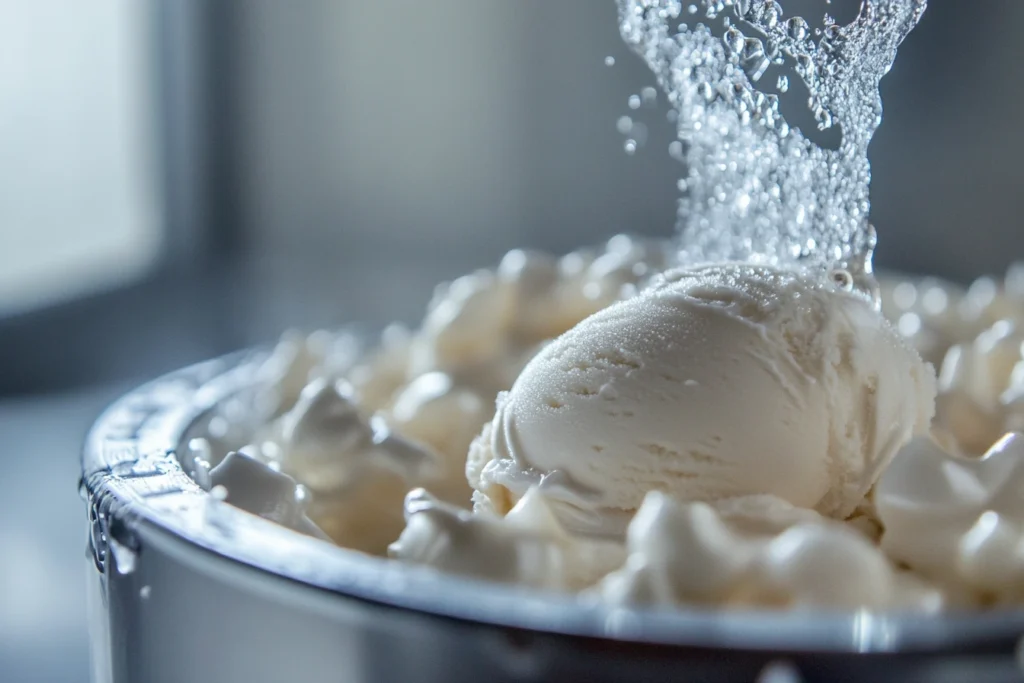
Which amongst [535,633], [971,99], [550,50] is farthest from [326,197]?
[535,633]

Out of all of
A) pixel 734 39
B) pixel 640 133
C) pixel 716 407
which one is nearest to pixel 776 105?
pixel 734 39

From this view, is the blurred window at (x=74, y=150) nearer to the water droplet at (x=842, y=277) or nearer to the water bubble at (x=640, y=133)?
the water bubble at (x=640, y=133)

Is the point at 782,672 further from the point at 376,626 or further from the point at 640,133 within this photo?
the point at 640,133

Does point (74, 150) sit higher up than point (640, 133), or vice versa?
point (640, 133)

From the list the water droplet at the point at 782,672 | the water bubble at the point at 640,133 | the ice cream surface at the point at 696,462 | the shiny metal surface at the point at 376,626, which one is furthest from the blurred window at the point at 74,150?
the water droplet at the point at 782,672

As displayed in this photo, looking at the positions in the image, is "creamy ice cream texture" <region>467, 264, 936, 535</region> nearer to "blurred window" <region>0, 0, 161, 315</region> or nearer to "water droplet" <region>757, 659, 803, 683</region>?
"water droplet" <region>757, 659, 803, 683</region>
